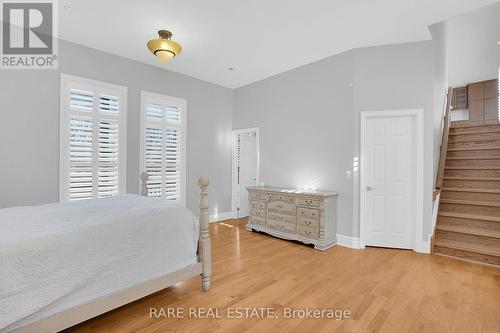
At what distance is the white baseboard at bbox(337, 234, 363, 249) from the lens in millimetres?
3781

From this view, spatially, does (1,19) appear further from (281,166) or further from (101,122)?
(281,166)

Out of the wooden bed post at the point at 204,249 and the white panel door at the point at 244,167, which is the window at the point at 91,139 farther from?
the white panel door at the point at 244,167

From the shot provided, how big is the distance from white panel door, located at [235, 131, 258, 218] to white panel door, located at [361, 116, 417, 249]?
260 cm

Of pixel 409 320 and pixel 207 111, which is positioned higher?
pixel 207 111

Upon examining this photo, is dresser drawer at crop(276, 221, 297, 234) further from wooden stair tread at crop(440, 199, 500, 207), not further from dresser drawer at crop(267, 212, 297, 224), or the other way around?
wooden stair tread at crop(440, 199, 500, 207)

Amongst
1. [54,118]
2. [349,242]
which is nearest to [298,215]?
[349,242]

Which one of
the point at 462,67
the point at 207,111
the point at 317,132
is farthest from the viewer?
the point at 462,67

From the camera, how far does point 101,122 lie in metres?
3.91

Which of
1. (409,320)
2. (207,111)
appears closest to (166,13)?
(207,111)

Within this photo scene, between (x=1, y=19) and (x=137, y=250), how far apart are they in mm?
3508

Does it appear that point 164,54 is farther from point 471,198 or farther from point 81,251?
point 471,198

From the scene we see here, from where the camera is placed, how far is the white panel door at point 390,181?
12.0 ft

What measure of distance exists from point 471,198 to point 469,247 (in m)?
1.07

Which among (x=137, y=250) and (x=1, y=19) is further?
(x=1, y=19)
